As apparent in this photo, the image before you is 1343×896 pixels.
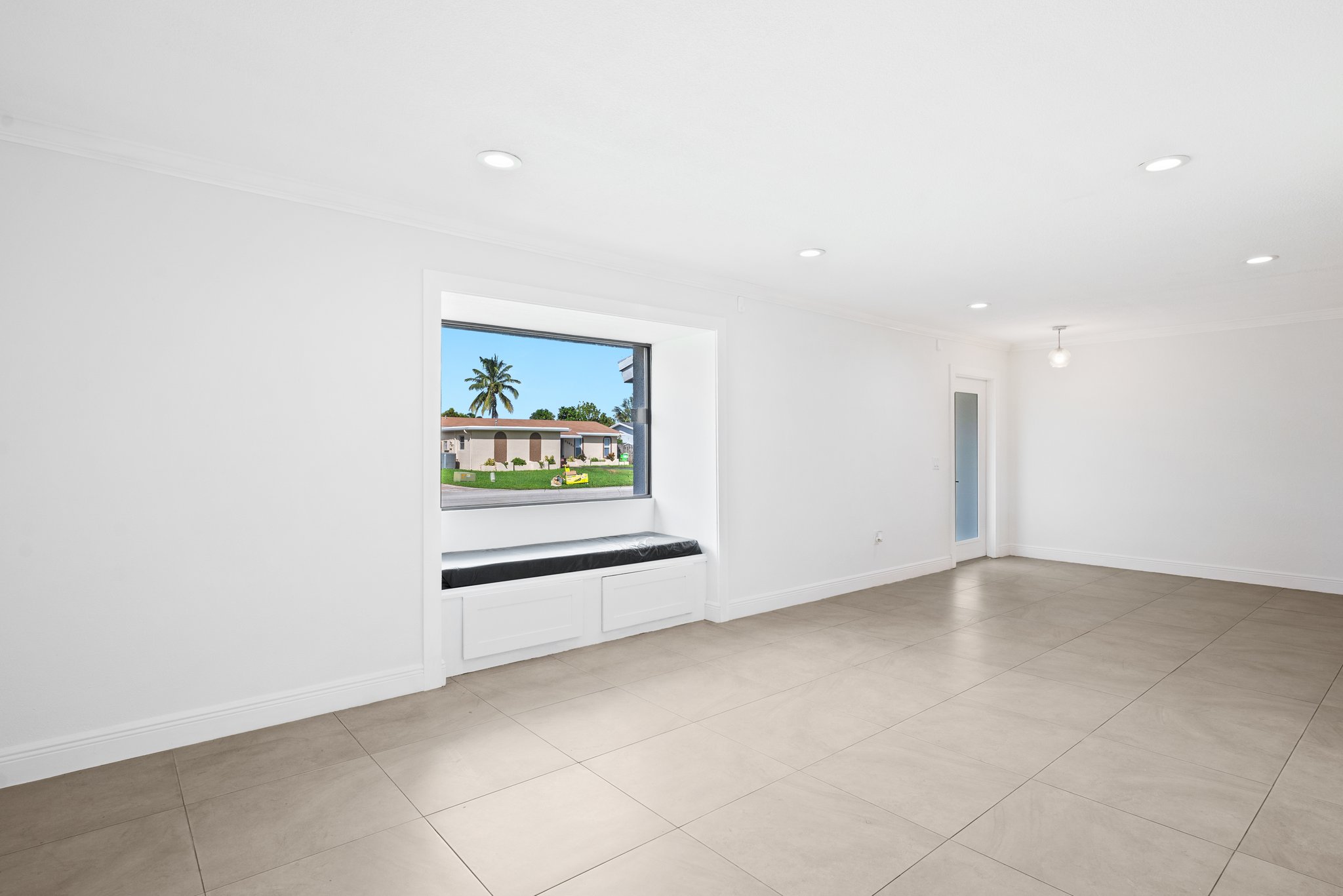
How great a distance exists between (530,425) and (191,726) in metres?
2.69

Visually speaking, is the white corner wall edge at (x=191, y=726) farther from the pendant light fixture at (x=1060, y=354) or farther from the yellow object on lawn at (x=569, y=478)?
the pendant light fixture at (x=1060, y=354)

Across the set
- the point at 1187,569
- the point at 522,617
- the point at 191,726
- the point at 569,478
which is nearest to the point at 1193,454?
the point at 1187,569

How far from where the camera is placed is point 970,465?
25.5ft

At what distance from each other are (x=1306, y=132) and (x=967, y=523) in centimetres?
560

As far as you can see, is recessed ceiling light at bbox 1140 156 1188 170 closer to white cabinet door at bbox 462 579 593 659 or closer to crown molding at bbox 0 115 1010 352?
crown molding at bbox 0 115 1010 352

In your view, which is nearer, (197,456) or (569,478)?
(197,456)

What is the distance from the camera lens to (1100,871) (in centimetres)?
205

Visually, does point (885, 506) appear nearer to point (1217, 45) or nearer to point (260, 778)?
point (1217, 45)

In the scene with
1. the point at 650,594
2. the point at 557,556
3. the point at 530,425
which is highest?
the point at 530,425

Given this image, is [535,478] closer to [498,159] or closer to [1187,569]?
[498,159]

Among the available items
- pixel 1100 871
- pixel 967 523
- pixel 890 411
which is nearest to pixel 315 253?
pixel 1100 871

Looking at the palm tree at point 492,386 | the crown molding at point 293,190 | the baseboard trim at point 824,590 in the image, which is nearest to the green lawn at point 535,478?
the palm tree at point 492,386

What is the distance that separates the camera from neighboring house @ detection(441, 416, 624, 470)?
460 cm

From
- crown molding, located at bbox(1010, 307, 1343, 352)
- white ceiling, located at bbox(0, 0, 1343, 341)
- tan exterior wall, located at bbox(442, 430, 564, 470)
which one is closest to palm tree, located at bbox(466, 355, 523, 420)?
tan exterior wall, located at bbox(442, 430, 564, 470)
